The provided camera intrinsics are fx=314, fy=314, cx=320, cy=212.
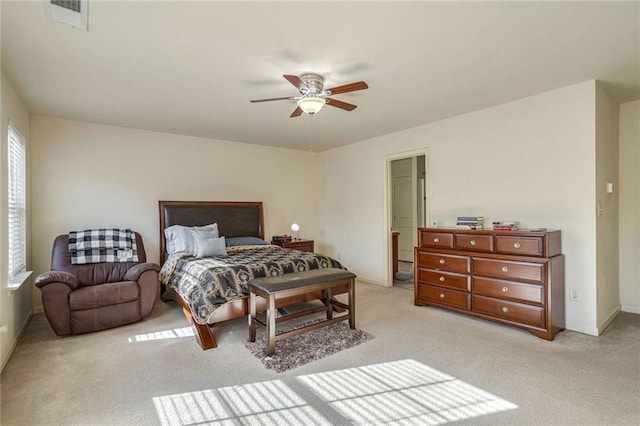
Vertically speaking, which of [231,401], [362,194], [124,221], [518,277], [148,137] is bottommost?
[231,401]

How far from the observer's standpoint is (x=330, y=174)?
21.2ft

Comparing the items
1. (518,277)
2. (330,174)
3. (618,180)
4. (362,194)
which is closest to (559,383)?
(518,277)

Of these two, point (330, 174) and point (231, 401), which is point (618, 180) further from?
point (231, 401)

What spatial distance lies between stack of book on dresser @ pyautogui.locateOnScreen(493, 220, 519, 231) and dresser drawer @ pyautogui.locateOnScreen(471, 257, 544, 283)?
1.21 feet

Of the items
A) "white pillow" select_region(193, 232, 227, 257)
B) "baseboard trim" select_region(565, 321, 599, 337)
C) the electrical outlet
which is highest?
"white pillow" select_region(193, 232, 227, 257)

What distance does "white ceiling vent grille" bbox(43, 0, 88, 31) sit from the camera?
1902 millimetres

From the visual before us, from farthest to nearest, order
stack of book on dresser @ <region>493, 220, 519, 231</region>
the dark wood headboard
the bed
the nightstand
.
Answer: the nightstand
the dark wood headboard
stack of book on dresser @ <region>493, 220, 519, 231</region>
the bed

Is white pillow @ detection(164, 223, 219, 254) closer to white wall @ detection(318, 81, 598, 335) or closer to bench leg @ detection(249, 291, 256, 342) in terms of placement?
bench leg @ detection(249, 291, 256, 342)

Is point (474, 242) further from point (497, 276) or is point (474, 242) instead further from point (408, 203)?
→ point (408, 203)

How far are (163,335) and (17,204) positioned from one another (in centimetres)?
212

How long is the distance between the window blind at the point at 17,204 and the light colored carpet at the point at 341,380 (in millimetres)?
847

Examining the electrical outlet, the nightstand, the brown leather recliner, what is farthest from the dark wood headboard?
the electrical outlet

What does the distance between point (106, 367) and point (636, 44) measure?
16.3 ft

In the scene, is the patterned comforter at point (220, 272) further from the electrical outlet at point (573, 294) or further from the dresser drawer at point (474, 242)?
the electrical outlet at point (573, 294)
